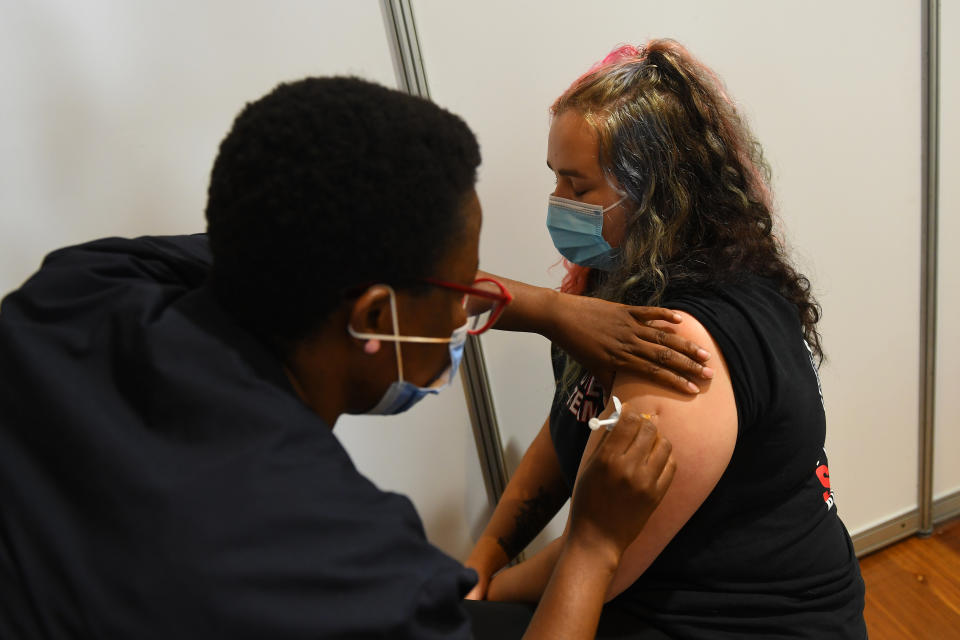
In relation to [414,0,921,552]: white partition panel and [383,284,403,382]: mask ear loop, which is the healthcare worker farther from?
[414,0,921,552]: white partition panel

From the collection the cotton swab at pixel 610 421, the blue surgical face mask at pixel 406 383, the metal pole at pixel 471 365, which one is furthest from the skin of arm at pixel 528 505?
the blue surgical face mask at pixel 406 383

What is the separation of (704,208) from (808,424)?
360mm

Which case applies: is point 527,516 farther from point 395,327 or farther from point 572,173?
point 395,327

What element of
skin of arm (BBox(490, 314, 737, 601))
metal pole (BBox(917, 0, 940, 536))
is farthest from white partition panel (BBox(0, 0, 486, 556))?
metal pole (BBox(917, 0, 940, 536))

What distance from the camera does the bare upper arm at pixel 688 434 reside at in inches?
37.5

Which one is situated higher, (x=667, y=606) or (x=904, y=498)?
(x=667, y=606)

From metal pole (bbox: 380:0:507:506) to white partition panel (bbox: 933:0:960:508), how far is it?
1.29 meters

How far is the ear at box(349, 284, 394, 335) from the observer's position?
69cm

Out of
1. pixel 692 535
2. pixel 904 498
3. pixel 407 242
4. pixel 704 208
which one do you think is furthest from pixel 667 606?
pixel 904 498

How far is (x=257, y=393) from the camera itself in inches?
25.5

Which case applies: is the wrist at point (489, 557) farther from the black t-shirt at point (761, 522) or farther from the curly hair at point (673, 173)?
the curly hair at point (673, 173)

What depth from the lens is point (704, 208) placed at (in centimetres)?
113

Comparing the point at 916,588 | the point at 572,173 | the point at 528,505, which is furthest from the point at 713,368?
the point at 916,588

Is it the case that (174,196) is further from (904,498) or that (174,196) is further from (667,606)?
(904,498)
